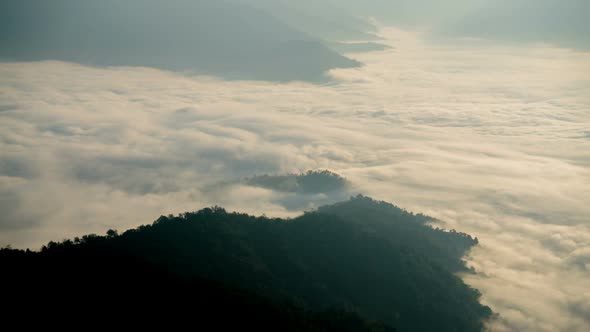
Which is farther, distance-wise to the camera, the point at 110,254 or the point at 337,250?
the point at 337,250

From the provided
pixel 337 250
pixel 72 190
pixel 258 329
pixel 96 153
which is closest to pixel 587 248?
pixel 337 250

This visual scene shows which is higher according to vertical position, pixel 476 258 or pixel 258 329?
pixel 476 258

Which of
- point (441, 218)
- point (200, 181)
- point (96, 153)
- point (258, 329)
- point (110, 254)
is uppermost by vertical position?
point (96, 153)

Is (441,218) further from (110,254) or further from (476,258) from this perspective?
(110,254)

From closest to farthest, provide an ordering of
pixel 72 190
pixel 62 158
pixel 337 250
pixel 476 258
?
pixel 337 250
pixel 476 258
pixel 72 190
pixel 62 158

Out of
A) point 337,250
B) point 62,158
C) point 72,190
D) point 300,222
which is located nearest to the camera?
point 337,250

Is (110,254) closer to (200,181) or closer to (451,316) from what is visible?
(451,316)

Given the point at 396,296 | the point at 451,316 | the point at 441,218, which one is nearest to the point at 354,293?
the point at 396,296
